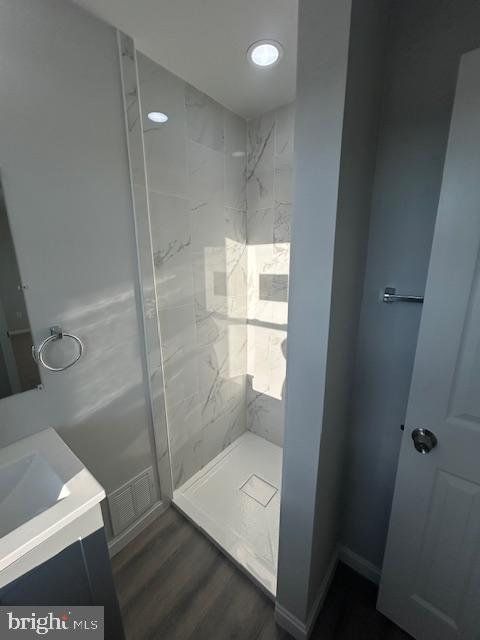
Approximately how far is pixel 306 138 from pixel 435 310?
0.65 m

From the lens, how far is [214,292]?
187 centimetres

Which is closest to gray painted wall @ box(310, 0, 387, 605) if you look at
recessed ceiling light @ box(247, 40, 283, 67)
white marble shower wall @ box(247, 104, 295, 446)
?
recessed ceiling light @ box(247, 40, 283, 67)

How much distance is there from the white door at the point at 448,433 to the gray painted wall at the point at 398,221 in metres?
0.18

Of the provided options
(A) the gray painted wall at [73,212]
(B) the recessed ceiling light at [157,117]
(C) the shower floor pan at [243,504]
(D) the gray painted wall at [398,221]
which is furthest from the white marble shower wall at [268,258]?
(A) the gray painted wall at [73,212]

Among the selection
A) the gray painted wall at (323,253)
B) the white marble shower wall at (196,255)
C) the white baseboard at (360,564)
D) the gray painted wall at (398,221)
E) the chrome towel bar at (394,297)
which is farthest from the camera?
the white marble shower wall at (196,255)

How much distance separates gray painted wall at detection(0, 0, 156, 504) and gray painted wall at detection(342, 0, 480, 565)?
43.5 inches

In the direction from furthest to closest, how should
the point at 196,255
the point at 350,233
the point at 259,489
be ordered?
the point at 259,489, the point at 196,255, the point at 350,233

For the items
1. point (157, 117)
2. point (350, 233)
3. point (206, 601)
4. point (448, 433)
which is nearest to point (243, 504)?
point (206, 601)

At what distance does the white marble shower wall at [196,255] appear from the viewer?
142cm

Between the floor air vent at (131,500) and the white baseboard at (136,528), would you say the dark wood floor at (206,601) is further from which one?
the floor air vent at (131,500)

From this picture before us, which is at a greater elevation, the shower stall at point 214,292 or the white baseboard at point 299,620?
the shower stall at point 214,292

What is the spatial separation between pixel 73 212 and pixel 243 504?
194 centimetres

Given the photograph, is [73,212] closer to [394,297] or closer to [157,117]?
[157,117]

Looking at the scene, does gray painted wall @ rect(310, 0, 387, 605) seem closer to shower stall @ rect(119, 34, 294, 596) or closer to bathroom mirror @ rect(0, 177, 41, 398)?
shower stall @ rect(119, 34, 294, 596)
